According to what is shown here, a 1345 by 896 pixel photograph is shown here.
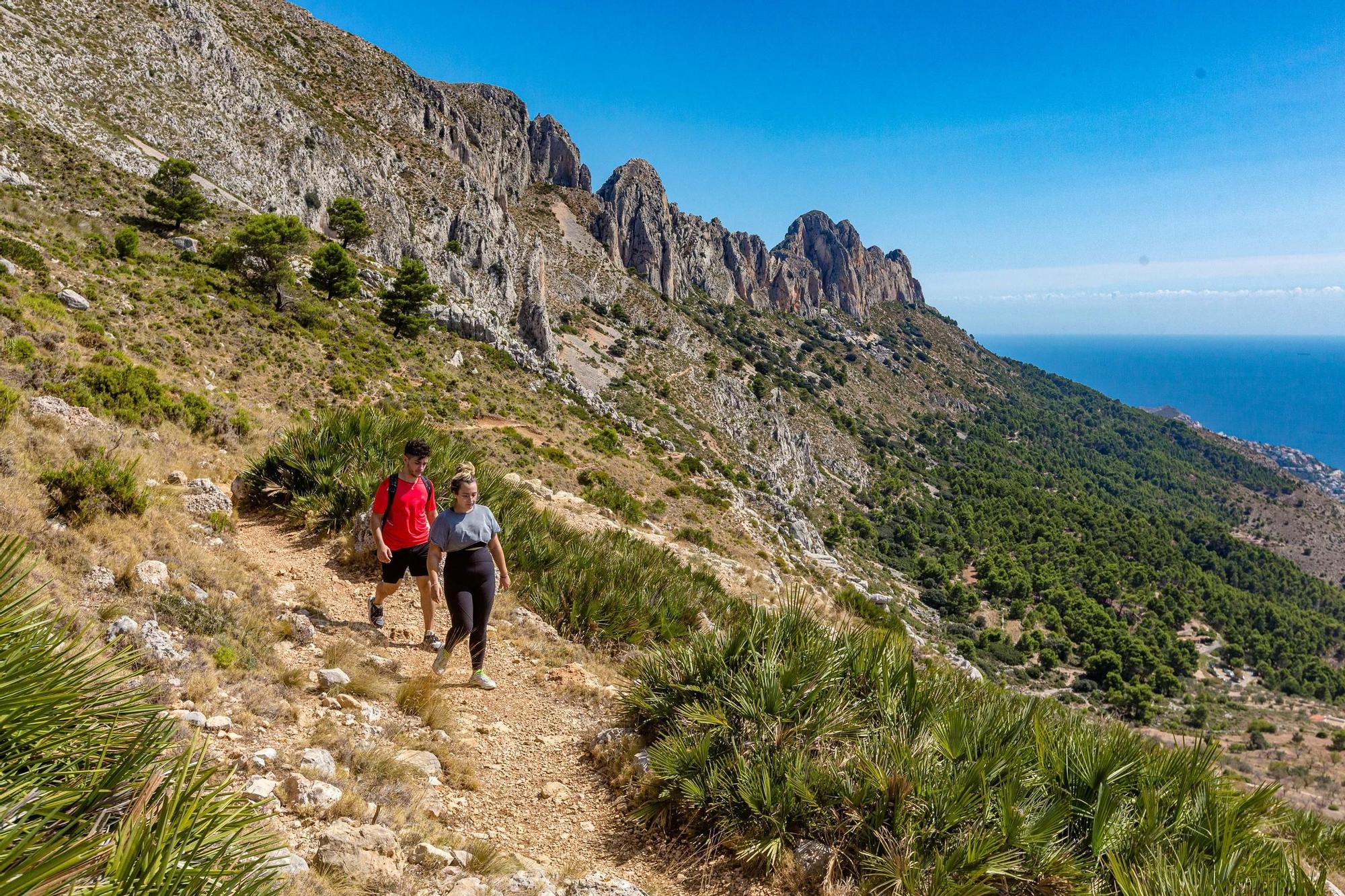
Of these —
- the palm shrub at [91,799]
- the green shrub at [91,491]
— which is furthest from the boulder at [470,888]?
the green shrub at [91,491]

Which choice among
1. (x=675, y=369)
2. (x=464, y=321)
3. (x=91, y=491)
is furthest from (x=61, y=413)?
(x=675, y=369)

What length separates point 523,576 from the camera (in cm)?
812

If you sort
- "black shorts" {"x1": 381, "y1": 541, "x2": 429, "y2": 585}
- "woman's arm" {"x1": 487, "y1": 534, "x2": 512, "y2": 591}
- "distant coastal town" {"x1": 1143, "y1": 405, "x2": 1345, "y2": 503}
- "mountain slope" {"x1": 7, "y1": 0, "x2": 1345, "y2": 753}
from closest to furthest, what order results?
"woman's arm" {"x1": 487, "y1": 534, "x2": 512, "y2": 591} → "black shorts" {"x1": 381, "y1": 541, "x2": 429, "y2": 585} → "mountain slope" {"x1": 7, "y1": 0, "x2": 1345, "y2": 753} → "distant coastal town" {"x1": 1143, "y1": 405, "x2": 1345, "y2": 503}

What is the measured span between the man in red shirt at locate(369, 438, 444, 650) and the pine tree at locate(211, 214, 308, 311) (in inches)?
1041

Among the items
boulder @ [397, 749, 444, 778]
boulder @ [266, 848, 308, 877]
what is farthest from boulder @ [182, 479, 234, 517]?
boulder @ [266, 848, 308, 877]

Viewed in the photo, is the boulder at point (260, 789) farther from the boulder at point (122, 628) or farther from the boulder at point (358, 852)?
the boulder at point (122, 628)

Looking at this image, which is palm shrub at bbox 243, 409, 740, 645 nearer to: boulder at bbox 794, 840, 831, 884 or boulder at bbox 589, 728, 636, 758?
boulder at bbox 589, 728, 636, 758

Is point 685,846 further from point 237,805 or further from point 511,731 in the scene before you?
point 237,805

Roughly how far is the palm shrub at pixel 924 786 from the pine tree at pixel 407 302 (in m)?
34.8

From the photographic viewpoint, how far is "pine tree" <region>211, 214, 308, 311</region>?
2742cm

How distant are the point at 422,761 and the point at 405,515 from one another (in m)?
2.45

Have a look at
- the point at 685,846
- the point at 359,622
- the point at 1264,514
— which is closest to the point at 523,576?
the point at 359,622

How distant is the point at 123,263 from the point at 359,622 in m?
24.1

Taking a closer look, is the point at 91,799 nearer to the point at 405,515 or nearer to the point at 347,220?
the point at 405,515
